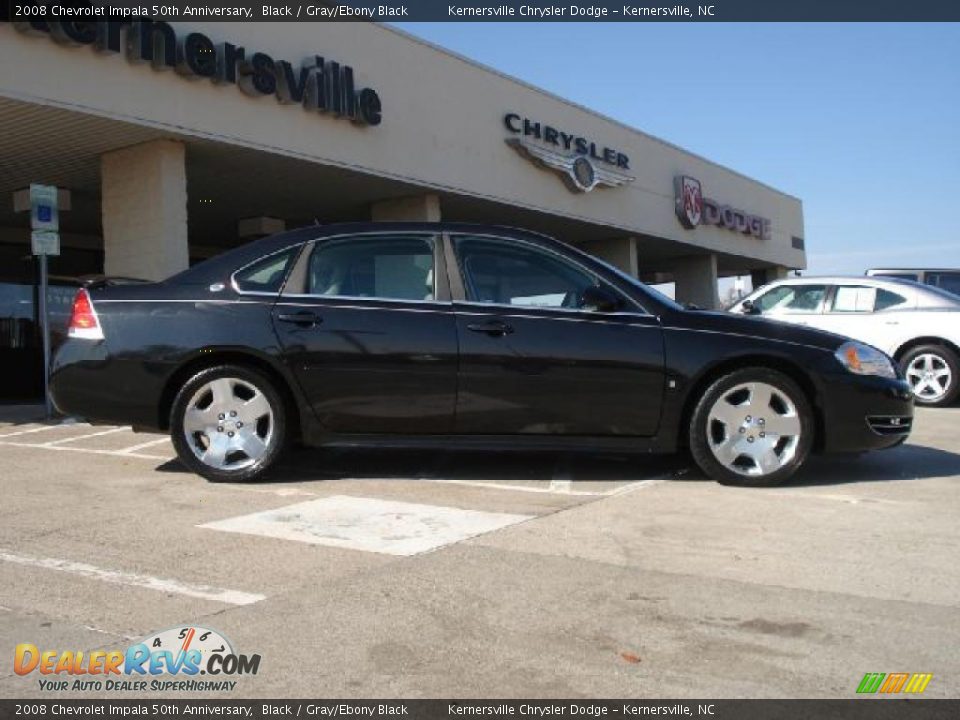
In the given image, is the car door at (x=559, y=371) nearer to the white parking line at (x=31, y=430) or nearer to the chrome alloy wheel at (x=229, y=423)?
the chrome alloy wheel at (x=229, y=423)

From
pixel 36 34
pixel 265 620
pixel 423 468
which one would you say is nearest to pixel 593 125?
pixel 36 34

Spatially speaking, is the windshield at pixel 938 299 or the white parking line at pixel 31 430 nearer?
the white parking line at pixel 31 430

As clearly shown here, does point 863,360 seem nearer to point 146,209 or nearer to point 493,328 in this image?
point 493,328

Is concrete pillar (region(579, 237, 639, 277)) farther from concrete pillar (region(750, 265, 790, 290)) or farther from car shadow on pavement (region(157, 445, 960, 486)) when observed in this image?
car shadow on pavement (region(157, 445, 960, 486))

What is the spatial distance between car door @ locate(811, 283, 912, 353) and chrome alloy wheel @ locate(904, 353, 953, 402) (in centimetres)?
35

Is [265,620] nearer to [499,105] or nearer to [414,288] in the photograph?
[414,288]

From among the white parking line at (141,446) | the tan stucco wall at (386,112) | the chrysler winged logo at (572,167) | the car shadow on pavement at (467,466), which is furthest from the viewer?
the chrysler winged logo at (572,167)

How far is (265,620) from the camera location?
3.06m

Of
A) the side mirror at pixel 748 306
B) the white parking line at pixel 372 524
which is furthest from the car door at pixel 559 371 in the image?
the side mirror at pixel 748 306

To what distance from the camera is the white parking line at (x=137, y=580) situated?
3.29 meters

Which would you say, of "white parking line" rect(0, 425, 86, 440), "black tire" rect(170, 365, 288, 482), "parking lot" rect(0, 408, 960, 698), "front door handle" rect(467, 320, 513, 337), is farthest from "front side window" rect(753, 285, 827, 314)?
"white parking line" rect(0, 425, 86, 440)

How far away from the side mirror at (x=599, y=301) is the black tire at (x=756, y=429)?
751 millimetres
